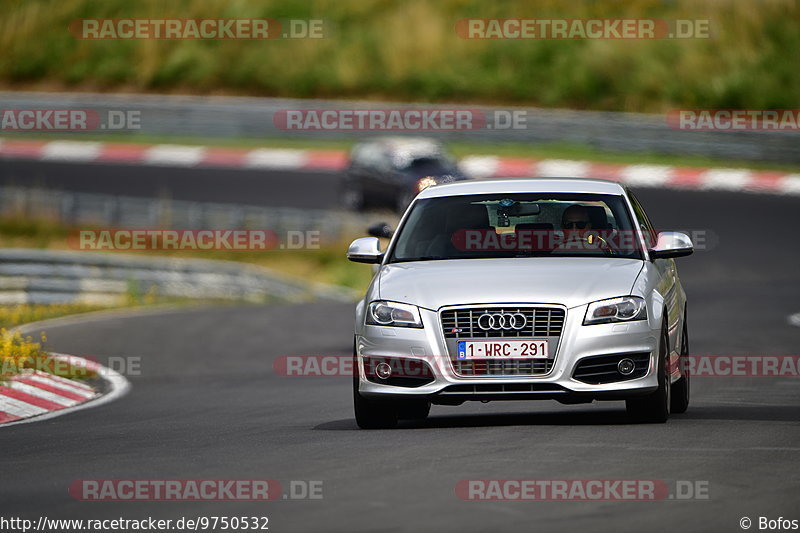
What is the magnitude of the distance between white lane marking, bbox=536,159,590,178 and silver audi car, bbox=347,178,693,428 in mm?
23303

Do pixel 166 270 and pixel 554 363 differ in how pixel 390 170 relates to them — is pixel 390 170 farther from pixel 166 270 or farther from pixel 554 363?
pixel 554 363

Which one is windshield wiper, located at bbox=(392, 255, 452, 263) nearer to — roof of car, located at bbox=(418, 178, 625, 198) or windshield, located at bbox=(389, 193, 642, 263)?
windshield, located at bbox=(389, 193, 642, 263)

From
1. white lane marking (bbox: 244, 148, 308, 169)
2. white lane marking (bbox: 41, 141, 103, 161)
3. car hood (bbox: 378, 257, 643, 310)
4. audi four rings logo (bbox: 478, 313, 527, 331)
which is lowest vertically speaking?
audi four rings logo (bbox: 478, 313, 527, 331)

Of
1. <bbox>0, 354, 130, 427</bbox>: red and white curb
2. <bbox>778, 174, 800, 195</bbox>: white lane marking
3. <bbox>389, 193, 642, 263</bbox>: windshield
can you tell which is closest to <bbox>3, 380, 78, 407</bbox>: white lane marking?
<bbox>0, 354, 130, 427</bbox>: red and white curb

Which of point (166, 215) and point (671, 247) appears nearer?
point (671, 247)

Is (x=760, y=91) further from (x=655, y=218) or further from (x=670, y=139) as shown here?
(x=655, y=218)

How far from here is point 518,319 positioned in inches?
408

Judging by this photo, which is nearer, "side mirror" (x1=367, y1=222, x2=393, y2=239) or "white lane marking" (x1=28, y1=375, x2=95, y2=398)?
"side mirror" (x1=367, y1=222, x2=393, y2=239)

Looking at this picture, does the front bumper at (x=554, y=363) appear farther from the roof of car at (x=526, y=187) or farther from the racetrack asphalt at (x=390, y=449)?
the roof of car at (x=526, y=187)

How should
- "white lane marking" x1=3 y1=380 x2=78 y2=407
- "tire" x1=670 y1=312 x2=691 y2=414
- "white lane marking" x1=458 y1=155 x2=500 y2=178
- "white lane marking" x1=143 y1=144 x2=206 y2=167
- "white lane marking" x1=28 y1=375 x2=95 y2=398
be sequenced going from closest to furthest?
"tire" x1=670 y1=312 x2=691 y2=414, "white lane marking" x1=3 y1=380 x2=78 y2=407, "white lane marking" x1=28 y1=375 x2=95 y2=398, "white lane marking" x1=458 y1=155 x2=500 y2=178, "white lane marking" x1=143 y1=144 x2=206 y2=167

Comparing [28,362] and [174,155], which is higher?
[174,155]

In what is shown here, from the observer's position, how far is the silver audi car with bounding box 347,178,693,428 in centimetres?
1035

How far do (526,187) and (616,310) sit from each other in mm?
1560

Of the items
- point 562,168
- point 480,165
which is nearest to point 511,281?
point 562,168
